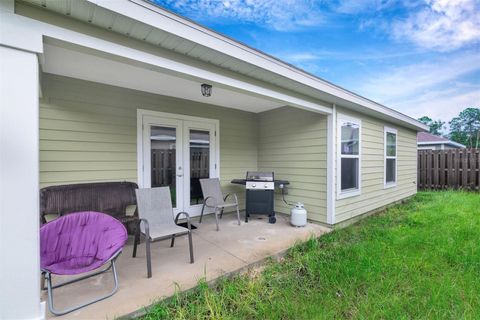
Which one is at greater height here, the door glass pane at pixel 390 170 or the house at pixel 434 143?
the house at pixel 434 143

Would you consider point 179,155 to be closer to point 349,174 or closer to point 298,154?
point 298,154

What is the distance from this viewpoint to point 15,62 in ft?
4.77

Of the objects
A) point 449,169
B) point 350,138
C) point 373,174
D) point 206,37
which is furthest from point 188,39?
point 449,169

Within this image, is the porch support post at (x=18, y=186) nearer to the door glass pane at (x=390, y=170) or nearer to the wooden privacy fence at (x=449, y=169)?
the door glass pane at (x=390, y=170)

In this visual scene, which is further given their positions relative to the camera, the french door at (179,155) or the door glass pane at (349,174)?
the door glass pane at (349,174)

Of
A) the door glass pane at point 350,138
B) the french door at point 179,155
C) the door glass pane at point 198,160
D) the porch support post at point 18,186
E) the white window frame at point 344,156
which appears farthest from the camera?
the door glass pane at point 198,160

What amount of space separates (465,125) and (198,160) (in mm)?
39414

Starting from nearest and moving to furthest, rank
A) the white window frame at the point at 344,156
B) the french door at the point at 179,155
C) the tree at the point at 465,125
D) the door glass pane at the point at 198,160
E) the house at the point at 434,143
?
the french door at the point at 179,155
the white window frame at the point at 344,156
the door glass pane at the point at 198,160
the house at the point at 434,143
the tree at the point at 465,125

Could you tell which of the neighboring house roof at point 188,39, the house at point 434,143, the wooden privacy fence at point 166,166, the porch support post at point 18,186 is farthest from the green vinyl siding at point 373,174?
the house at point 434,143

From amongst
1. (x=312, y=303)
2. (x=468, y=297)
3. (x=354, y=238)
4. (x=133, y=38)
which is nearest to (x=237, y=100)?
(x=133, y=38)

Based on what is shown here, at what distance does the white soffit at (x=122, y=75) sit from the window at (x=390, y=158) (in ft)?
12.0

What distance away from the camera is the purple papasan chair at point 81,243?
1.91 m

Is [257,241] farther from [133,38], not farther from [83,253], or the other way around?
[133,38]

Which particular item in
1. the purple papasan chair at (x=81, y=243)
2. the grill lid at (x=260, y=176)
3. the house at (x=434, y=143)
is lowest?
the purple papasan chair at (x=81, y=243)
